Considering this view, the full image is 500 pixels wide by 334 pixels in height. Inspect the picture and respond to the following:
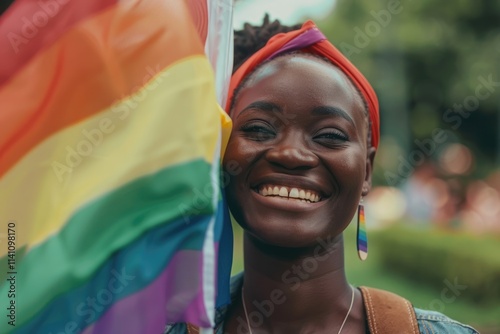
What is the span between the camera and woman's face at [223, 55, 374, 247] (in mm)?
2904

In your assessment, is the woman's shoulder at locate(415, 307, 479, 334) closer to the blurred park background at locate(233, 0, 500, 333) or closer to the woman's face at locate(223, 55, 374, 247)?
the woman's face at locate(223, 55, 374, 247)

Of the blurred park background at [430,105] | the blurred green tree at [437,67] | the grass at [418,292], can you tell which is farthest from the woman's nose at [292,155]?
the blurred green tree at [437,67]

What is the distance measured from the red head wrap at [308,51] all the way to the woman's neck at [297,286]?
21.4 inches

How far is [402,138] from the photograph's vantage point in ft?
87.5

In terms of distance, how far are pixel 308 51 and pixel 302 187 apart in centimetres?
56

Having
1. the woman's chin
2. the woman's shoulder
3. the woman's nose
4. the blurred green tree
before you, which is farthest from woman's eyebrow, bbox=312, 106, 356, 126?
the blurred green tree

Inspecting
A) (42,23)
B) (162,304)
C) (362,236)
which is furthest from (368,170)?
(42,23)

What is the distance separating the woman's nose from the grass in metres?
7.42

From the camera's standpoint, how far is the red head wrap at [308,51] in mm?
3152

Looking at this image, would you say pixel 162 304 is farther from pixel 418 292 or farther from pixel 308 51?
pixel 418 292

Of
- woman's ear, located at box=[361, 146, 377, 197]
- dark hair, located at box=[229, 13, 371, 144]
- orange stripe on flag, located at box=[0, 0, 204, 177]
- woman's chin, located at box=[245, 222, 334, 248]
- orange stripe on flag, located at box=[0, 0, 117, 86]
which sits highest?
orange stripe on flag, located at box=[0, 0, 117, 86]

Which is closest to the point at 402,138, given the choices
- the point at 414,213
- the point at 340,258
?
the point at 414,213

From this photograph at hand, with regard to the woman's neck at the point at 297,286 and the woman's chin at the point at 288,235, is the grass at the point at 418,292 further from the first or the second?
the woman's chin at the point at 288,235

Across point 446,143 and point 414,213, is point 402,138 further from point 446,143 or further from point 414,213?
point 414,213
